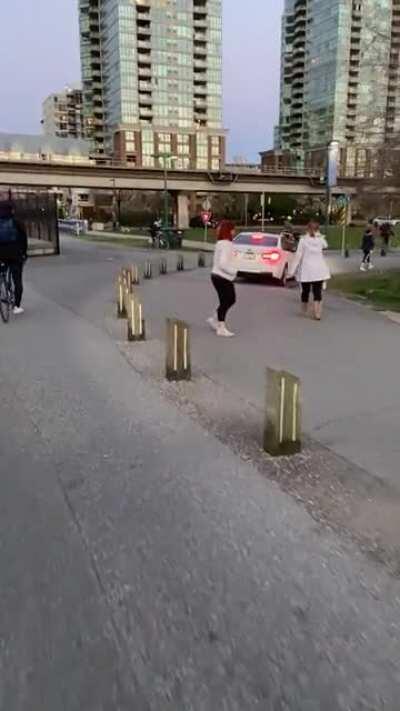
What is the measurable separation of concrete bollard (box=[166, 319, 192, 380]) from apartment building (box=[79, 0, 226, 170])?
113 metres

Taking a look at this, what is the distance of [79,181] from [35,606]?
6476cm

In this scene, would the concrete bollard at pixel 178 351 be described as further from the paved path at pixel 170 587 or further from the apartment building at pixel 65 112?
the apartment building at pixel 65 112

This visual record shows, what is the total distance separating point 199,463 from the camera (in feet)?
14.4

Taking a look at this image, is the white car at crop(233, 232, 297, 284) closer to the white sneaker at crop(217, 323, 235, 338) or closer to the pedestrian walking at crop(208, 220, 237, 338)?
the white sneaker at crop(217, 323, 235, 338)

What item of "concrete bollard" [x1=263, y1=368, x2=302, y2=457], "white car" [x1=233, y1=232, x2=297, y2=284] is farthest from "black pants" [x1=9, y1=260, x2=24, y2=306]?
"white car" [x1=233, y1=232, x2=297, y2=284]

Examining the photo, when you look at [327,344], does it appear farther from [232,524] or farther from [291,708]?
[291,708]

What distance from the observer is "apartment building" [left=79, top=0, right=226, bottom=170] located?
386ft

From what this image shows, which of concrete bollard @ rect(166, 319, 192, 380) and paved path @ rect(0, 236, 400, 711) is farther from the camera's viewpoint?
→ concrete bollard @ rect(166, 319, 192, 380)

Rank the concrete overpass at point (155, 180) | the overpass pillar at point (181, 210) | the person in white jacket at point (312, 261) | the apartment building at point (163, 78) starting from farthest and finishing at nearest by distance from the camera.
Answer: the apartment building at point (163, 78)
the overpass pillar at point (181, 210)
the concrete overpass at point (155, 180)
the person in white jacket at point (312, 261)

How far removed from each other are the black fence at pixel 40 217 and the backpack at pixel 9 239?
18.7 metres

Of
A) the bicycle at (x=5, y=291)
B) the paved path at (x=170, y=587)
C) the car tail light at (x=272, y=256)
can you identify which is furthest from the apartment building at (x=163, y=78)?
the paved path at (x=170, y=587)

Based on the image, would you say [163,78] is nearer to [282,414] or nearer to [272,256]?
[272,256]

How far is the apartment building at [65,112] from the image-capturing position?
17125cm

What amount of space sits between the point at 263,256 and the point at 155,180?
54180mm
